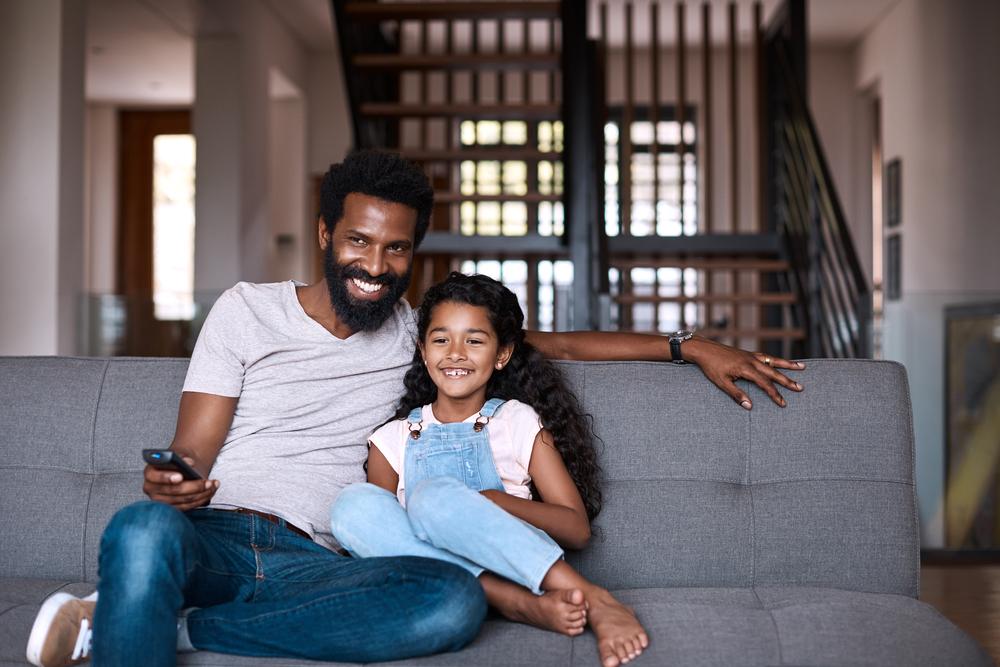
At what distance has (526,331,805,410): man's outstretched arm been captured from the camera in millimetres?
1810

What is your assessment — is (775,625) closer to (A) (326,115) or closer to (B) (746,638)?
(B) (746,638)

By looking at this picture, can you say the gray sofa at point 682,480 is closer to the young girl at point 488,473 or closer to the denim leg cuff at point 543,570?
the young girl at point 488,473

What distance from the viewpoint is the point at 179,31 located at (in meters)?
5.97

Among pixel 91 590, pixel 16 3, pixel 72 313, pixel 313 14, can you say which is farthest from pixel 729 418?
pixel 313 14

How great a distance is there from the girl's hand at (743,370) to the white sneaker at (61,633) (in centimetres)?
109

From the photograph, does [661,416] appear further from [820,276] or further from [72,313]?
[72,313]

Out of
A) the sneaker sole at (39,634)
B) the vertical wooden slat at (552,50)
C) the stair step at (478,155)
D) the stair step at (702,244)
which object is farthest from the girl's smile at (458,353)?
the stair step at (702,244)

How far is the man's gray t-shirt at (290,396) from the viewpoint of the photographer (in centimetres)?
171

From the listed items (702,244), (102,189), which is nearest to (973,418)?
(702,244)

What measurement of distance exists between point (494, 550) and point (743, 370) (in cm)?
60

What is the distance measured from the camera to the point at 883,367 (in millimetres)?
1862

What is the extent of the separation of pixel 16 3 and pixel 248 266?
222 centimetres

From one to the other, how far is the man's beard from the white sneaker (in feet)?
2.11

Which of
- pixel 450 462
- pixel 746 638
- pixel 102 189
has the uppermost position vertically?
pixel 102 189
